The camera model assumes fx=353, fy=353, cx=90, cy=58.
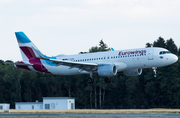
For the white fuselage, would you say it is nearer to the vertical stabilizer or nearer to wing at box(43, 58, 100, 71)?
wing at box(43, 58, 100, 71)

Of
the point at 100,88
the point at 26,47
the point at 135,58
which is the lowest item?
the point at 100,88

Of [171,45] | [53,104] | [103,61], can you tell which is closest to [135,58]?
[103,61]

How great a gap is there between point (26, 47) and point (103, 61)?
573 inches

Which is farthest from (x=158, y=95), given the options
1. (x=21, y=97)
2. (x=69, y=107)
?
(x=21, y=97)

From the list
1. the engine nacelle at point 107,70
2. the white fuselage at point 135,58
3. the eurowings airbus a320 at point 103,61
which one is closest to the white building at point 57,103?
the eurowings airbus a320 at point 103,61

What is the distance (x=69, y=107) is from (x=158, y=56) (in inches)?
1307

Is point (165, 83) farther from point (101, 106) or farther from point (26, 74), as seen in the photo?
point (26, 74)

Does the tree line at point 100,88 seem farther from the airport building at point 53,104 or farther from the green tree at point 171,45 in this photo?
the green tree at point 171,45

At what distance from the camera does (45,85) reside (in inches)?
4072

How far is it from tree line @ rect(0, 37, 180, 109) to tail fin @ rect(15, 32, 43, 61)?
36.9 metres

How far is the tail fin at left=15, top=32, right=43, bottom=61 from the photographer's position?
5875 cm

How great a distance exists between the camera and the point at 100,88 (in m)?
95.1

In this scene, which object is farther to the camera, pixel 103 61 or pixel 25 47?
pixel 25 47

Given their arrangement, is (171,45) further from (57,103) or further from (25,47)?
(25,47)
